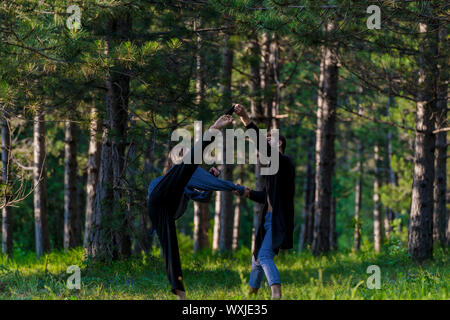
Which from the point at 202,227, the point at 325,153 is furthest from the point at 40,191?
the point at 325,153

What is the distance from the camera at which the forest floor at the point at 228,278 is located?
6.45 metres

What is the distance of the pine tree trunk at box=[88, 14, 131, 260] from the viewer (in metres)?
9.91

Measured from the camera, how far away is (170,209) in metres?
6.46

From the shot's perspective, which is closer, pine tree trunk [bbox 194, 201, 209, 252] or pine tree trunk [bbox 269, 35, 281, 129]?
pine tree trunk [bbox 269, 35, 281, 129]

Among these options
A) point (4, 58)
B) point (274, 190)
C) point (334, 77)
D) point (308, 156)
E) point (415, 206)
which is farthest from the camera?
point (308, 156)

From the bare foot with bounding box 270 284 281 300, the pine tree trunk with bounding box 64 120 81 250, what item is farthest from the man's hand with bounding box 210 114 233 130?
the pine tree trunk with bounding box 64 120 81 250

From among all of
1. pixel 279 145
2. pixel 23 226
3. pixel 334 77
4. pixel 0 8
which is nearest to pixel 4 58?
pixel 0 8

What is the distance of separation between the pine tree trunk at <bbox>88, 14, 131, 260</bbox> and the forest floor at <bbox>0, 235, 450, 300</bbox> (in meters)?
0.46

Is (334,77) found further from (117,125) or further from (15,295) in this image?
(15,295)

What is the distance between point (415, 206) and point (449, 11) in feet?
14.1

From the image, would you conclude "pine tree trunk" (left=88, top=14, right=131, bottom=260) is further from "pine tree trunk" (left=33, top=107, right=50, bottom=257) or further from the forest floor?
"pine tree trunk" (left=33, top=107, right=50, bottom=257)

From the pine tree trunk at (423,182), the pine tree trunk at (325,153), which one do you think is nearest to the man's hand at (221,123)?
the pine tree trunk at (423,182)

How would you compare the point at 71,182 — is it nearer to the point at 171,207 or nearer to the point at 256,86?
the point at 256,86

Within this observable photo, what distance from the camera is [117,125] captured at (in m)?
10.1
